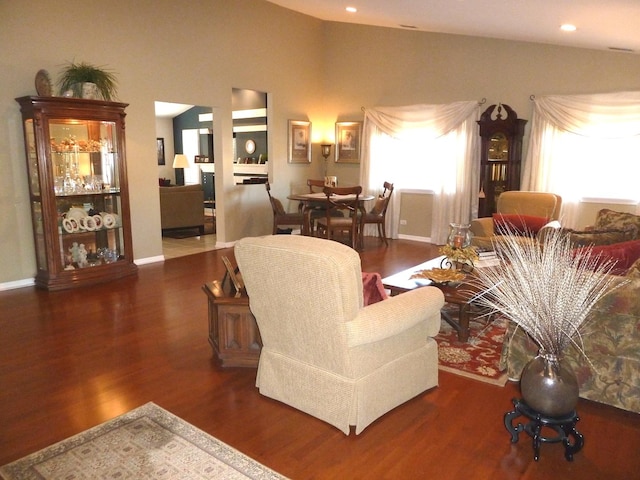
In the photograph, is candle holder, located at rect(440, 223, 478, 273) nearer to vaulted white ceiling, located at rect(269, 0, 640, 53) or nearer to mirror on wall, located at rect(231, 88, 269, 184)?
vaulted white ceiling, located at rect(269, 0, 640, 53)

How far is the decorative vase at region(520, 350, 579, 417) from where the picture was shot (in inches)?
84.2

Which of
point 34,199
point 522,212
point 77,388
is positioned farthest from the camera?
point 522,212

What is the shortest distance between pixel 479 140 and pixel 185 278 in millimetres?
4576

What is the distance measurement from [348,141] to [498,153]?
277cm

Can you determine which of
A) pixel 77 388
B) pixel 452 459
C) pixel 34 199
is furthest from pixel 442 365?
pixel 34 199

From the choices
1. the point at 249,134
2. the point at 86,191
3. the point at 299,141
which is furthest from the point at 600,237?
the point at 249,134

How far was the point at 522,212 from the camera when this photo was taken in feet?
19.6

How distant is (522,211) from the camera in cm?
596

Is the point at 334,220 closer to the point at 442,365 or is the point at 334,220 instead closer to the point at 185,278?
the point at 185,278

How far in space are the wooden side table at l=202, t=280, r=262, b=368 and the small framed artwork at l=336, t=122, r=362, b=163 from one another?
586 cm

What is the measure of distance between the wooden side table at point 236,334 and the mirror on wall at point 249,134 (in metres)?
6.28

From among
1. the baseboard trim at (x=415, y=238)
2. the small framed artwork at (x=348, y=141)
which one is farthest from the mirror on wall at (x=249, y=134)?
the baseboard trim at (x=415, y=238)

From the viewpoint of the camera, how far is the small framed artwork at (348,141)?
27.9 ft

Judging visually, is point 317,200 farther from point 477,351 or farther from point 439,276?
point 477,351
